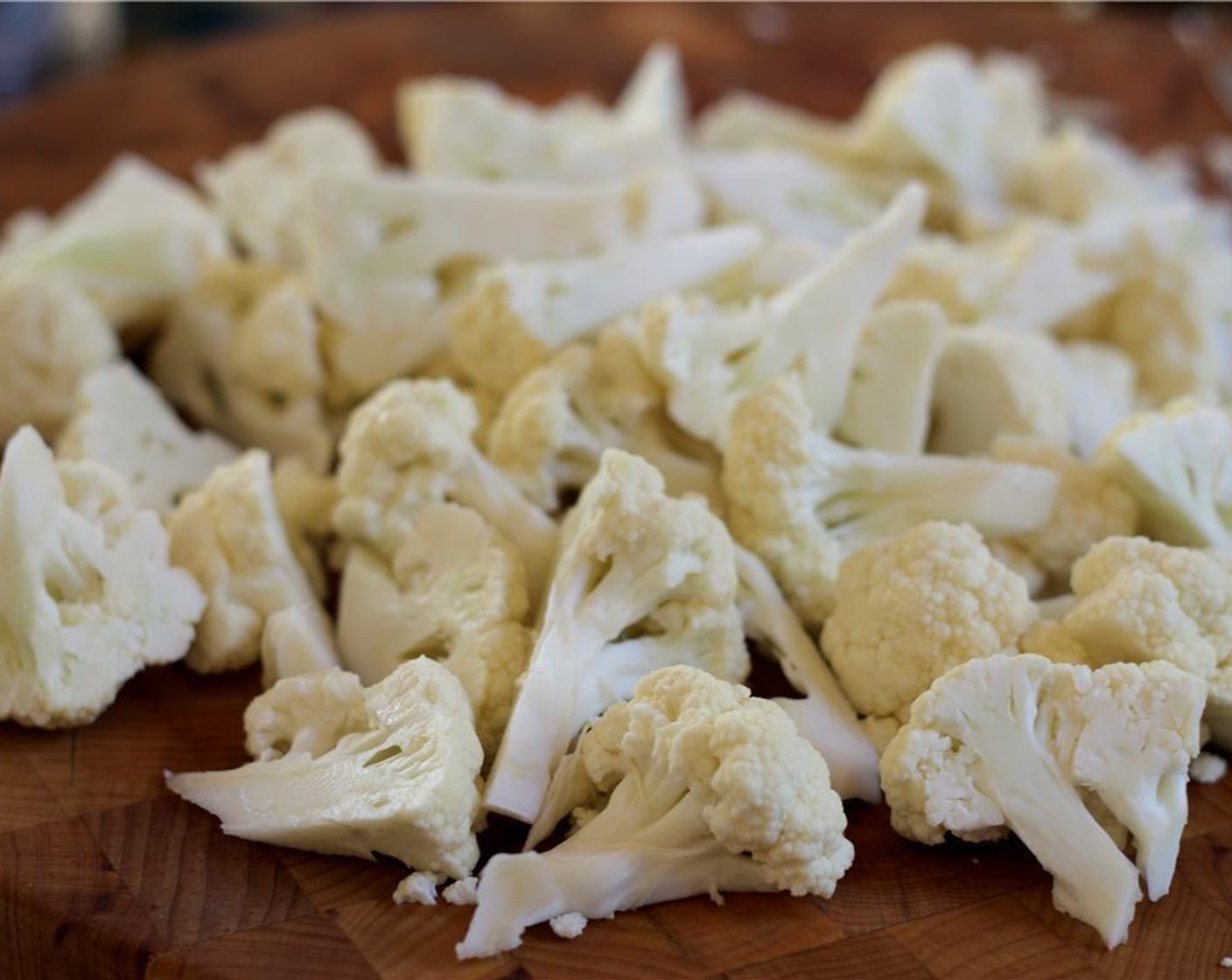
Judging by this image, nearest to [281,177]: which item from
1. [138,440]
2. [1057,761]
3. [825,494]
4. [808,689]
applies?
[138,440]

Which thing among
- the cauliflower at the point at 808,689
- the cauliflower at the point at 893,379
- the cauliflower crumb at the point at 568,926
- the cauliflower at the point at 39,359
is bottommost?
the cauliflower crumb at the point at 568,926

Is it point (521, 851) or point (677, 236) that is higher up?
point (677, 236)

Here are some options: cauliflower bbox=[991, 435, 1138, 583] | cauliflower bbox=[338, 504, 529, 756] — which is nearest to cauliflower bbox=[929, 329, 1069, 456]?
cauliflower bbox=[991, 435, 1138, 583]

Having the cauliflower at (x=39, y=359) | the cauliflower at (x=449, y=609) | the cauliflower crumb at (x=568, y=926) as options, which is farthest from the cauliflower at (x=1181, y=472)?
the cauliflower at (x=39, y=359)

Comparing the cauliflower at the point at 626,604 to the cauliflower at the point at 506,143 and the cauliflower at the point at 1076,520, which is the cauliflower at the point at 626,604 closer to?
the cauliflower at the point at 1076,520

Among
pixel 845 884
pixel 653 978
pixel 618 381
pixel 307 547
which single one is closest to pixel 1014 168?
pixel 618 381

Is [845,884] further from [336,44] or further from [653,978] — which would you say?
[336,44]
